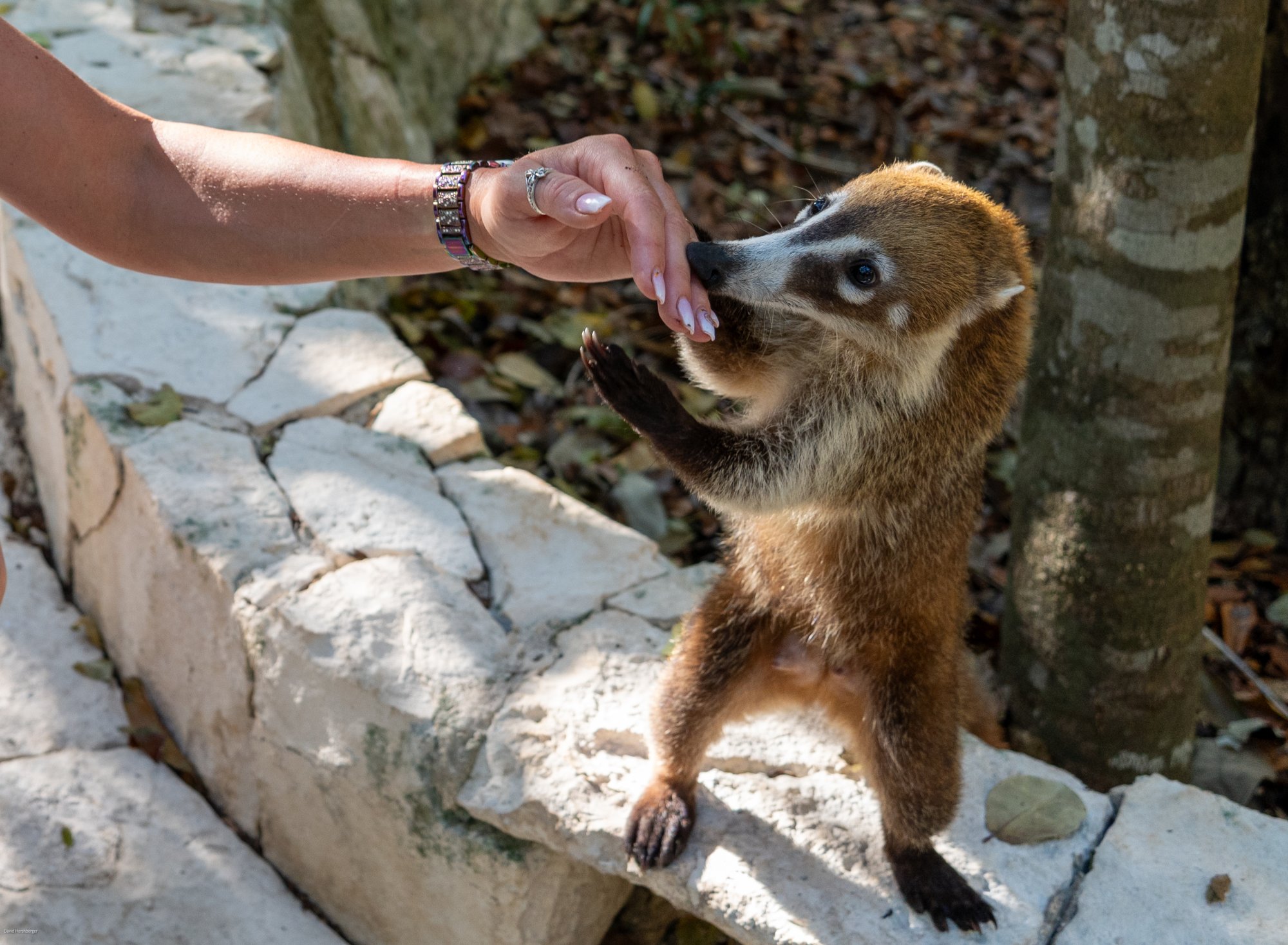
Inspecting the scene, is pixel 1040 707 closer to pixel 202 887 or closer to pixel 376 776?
pixel 376 776

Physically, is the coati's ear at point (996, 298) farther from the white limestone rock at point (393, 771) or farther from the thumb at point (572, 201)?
the white limestone rock at point (393, 771)

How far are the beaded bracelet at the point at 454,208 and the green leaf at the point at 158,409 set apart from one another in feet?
3.61

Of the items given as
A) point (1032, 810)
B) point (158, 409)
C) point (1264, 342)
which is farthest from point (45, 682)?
point (1264, 342)

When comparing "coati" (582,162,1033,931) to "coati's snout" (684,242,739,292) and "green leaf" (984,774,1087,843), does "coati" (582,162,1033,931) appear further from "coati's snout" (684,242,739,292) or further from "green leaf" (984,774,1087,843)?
"green leaf" (984,774,1087,843)

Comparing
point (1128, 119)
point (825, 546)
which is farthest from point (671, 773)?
point (1128, 119)

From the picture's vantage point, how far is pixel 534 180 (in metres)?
2.15

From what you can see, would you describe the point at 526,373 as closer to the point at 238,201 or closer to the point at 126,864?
the point at 238,201

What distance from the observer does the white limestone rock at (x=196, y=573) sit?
109 inches

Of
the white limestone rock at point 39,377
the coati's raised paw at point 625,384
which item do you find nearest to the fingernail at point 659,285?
the coati's raised paw at point 625,384

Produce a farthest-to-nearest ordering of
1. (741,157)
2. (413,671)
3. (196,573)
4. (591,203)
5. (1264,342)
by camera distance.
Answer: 1. (741,157)
2. (1264,342)
3. (196,573)
4. (413,671)
5. (591,203)

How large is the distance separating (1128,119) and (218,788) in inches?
102

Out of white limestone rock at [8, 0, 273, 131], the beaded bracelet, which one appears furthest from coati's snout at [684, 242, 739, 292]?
white limestone rock at [8, 0, 273, 131]

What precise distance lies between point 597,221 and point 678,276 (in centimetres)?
19

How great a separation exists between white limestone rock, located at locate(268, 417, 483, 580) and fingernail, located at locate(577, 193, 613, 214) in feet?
3.76
